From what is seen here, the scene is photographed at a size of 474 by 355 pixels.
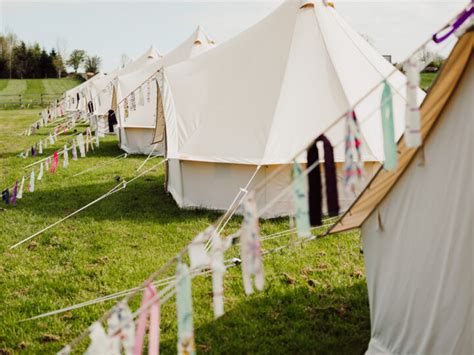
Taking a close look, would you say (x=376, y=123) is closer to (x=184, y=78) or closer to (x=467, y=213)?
(x=184, y=78)

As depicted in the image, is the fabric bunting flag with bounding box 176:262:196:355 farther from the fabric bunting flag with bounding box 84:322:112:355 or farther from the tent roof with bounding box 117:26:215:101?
the tent roof with bounding box 117:26:215:101

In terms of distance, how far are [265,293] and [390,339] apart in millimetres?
1568

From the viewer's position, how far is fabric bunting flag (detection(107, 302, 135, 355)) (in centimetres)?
238

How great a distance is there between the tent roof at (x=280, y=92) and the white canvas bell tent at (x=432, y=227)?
11.7ft

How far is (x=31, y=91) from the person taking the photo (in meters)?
51.3

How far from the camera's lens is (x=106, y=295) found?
5.24 metres

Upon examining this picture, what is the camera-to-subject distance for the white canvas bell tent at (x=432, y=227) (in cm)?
308

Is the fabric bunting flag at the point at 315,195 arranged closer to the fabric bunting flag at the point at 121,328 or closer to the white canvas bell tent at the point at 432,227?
the white canvas bell tent at the point at 432,227

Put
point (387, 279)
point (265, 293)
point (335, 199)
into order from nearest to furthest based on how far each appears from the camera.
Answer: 1. point (335, 199)
2. point (387, 279)
3. point (265, 293)

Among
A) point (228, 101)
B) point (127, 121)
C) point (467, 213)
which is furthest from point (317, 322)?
point (127, 121)

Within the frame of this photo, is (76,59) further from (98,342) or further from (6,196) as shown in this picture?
(98,342)

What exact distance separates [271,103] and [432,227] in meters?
4.54

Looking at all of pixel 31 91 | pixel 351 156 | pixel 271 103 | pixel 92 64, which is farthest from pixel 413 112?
pixel 92 64

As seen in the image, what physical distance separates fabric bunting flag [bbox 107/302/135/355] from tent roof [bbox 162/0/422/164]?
16.0 feet
